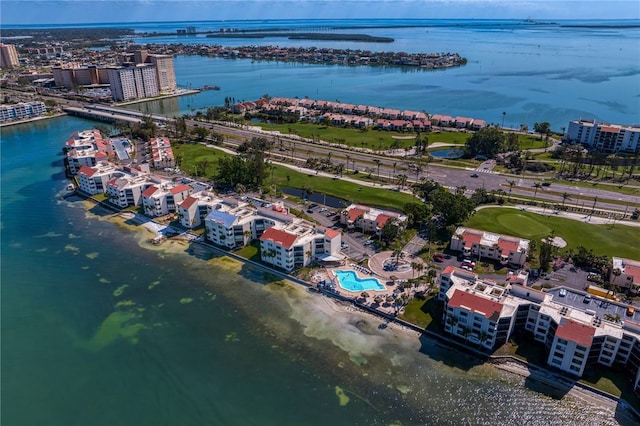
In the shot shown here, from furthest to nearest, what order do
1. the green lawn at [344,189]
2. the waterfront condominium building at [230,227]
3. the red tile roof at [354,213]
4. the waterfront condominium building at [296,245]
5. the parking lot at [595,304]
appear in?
the green lawn at [344,189] < the red tile roof at [354,213] < the waterfront condominium building at [230,227] < the waterfront condominium building at [296,245] < the parking lot at [595,304]

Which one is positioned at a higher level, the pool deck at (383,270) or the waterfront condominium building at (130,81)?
the waterfront condominium building at (130,81)

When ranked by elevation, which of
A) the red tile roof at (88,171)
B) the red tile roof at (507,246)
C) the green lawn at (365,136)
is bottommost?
the green lawn at (365,136)

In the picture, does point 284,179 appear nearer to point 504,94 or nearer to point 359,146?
point 359,146

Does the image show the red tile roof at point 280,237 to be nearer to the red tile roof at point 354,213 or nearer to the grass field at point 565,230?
the red tile roof at point 354,213

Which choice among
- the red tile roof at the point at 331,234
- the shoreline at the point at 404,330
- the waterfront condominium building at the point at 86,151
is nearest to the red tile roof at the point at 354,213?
the red tile roof at the point at 331,234

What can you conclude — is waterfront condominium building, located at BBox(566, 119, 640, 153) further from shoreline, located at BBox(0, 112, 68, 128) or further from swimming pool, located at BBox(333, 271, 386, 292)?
shoreline, located at BBox(0, 112, 68, 128)

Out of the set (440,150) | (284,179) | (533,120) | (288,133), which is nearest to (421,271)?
(284,179)

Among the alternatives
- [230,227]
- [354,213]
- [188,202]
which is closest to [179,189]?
[188,202]
